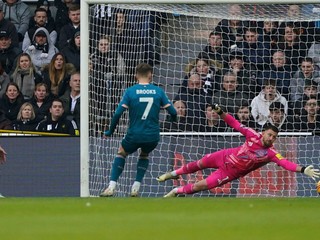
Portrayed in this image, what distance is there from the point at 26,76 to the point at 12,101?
30.8 inches

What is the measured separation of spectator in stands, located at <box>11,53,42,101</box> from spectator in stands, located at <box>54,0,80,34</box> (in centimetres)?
92

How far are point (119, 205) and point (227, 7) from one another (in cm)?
694

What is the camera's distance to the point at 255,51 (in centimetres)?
1786

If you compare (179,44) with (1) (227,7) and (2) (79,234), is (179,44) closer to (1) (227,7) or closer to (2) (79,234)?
(1) (227,7)

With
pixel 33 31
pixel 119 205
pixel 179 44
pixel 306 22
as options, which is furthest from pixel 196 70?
pixel 119 205

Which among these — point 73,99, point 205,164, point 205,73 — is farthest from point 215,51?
point 73,99

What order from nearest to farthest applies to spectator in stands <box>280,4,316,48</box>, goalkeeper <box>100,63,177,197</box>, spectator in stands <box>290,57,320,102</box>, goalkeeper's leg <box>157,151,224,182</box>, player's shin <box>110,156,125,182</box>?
goalkeeper <box>100,63,177,197</box> → player's shin <box>110,156,125,182</box> → goalkeeper's leg <box>157,151,224,182</box> → spectator in stands <box>290,57,320,102</box> → spectator in stands <box>280,4,316,48</box>

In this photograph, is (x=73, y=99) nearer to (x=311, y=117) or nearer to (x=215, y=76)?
(x=215, y=76)

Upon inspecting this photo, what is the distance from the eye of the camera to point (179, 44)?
1816 cm

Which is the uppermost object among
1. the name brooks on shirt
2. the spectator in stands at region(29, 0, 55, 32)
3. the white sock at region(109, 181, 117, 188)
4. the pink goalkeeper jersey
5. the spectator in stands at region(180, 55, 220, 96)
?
the spectator in stands at region(29, 0, 55, 32)

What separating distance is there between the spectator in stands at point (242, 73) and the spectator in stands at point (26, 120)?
320 cm

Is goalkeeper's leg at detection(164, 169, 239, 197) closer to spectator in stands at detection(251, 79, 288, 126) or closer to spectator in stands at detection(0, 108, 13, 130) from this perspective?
spectator in stands at detection(251, 79, 288, 126)

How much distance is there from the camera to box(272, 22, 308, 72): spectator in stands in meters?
17.7

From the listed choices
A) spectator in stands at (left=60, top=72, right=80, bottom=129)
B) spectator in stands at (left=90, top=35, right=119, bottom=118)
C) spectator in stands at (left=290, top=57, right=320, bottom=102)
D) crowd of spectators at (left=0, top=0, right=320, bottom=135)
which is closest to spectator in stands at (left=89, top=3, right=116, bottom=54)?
crowd of spectators at (left=0, top=0, right=320, bottom=135)
